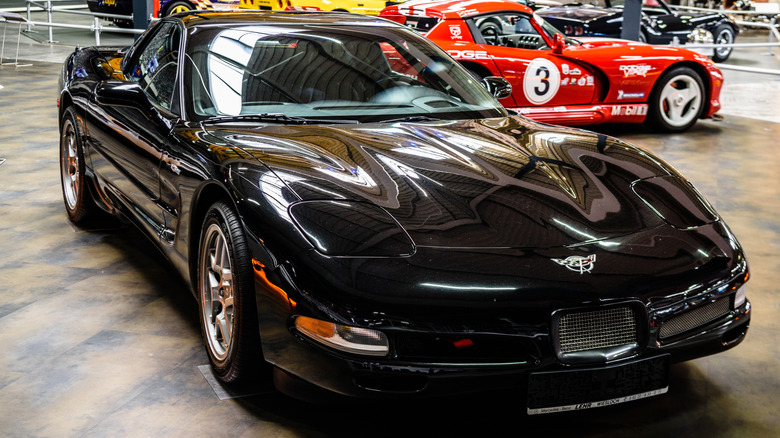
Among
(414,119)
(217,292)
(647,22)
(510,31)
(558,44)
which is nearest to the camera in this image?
(217,292)

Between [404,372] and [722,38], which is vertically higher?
[722,38]

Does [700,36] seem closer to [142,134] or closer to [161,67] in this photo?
[161,67]

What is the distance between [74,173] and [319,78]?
1951mm

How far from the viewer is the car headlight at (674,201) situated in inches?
106

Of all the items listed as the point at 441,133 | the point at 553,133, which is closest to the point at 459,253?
the point at 441,133

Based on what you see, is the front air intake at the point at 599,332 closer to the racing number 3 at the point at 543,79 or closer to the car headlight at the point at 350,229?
the car headlight at the point at 350,229

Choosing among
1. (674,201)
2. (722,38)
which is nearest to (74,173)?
(674,201)

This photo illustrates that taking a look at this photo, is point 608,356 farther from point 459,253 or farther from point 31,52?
point 31,52

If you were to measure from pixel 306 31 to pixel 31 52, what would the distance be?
37.6 ft

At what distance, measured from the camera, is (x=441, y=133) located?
125 inches

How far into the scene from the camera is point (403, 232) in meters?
2.40

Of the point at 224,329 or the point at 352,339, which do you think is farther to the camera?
the point at 224,329

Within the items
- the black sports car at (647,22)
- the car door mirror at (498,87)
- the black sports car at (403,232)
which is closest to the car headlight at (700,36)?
the black sports car at (647,22)

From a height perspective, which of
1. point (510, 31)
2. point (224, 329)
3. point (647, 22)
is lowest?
point (224, 329)
